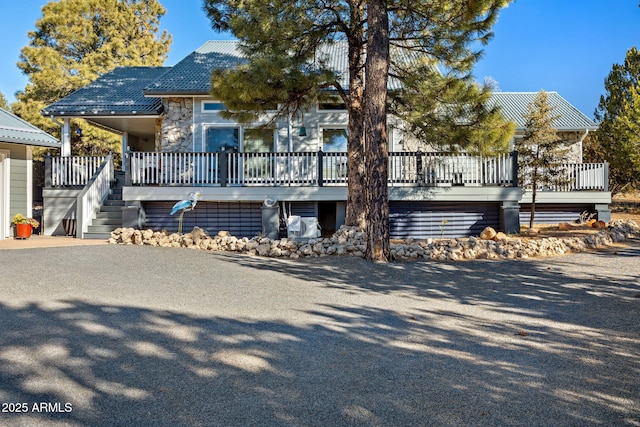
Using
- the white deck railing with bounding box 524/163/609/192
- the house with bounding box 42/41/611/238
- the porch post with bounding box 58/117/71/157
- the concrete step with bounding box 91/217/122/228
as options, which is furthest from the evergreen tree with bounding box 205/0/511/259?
the porch post with bounding box 58/117/71/157

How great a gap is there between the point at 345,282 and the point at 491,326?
9.32 feet

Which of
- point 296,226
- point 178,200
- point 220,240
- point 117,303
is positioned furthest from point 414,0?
point 117,303

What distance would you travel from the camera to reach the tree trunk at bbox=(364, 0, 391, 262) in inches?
380

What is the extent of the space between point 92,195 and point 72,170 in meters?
1.69

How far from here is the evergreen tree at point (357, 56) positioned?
407 inches

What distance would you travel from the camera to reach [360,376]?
A: 3.80m

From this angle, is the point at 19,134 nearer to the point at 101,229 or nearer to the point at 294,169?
the point at 101,229

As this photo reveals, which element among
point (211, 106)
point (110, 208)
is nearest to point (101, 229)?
point (110, 208)

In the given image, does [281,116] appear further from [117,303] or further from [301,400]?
[301,400]

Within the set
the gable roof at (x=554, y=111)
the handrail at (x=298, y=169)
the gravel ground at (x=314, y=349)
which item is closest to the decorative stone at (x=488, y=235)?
the handrail at (x=298, y=169)

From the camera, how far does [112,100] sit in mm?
16250

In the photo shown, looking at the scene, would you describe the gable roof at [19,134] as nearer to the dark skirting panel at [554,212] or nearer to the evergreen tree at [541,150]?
the evergreen tree at [541,150]

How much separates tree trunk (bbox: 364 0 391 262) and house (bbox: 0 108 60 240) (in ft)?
29.9

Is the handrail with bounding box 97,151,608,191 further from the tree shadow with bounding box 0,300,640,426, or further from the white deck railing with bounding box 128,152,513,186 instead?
the tree shadow with bounding box 0,300,640,426
